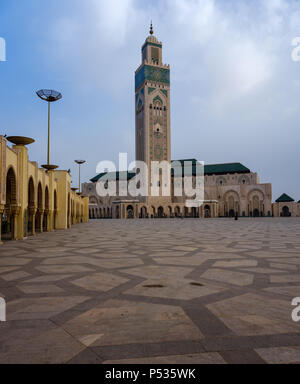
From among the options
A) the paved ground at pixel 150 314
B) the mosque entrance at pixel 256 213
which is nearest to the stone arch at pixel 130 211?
the mosque entrance at pixel 256 213

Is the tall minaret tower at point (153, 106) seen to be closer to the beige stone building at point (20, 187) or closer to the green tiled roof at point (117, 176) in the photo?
the green tiled roof at point (117, 176)

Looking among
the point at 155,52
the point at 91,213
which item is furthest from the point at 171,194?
the point at 155,52

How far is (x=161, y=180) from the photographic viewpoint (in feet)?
198

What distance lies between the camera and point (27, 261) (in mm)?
4926

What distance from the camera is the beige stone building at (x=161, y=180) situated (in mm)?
55562

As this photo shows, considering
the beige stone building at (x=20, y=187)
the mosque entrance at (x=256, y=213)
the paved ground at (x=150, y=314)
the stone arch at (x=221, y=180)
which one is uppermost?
the stone arch at (x=221, y=180)

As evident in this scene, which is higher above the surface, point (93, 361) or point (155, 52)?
point (155, 52)

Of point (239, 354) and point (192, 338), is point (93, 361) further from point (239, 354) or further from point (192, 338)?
point (239, 354)

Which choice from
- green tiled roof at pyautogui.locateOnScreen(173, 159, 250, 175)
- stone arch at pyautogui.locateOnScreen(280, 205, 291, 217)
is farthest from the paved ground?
green tiled roof at pyautogui.locateOnScreen(173, 159, 250, 175)

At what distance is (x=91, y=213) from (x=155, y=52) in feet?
132

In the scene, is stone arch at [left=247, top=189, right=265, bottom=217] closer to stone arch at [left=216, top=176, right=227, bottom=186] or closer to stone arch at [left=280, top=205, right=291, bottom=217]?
stone arch at [left=280, top=205, right=291, bottom=217]

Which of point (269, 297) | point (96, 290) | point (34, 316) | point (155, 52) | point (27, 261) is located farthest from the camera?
point (155, 52)

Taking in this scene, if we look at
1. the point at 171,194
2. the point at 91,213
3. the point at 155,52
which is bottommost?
the point at 91,213
